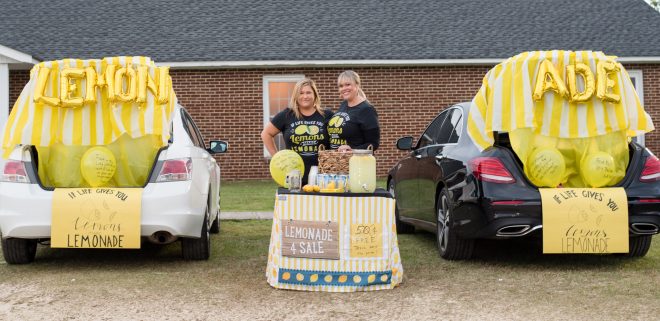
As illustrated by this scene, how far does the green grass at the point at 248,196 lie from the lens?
41.3 feet

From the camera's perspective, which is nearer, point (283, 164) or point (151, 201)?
point (151, 201)

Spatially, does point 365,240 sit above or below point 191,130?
below

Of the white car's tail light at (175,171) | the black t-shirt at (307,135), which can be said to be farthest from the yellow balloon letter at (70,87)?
the black t-shirt at (307,135)

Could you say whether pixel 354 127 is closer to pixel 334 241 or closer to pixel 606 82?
pixel 334 241

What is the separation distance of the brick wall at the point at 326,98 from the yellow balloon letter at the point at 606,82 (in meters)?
12.2

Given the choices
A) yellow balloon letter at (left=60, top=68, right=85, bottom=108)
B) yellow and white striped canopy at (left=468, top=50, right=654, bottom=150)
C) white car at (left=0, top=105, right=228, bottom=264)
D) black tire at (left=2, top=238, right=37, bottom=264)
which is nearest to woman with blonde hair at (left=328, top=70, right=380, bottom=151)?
yellow and white striped canopy at (left=468, top=50, right=654, bottom=150)

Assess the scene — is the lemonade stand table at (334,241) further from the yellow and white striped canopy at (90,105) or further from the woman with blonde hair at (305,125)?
the yellow and white striped canopy at (90,105)

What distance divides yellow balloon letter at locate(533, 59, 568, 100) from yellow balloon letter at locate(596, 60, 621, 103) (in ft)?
0.93

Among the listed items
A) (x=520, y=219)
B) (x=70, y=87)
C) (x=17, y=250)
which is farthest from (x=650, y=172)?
(x=17, y=250)

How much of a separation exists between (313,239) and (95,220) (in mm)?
1789

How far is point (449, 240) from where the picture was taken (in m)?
7.04

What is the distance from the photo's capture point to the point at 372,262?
5.85 meters

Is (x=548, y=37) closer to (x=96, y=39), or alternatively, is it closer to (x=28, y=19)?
(x=96, y=39)

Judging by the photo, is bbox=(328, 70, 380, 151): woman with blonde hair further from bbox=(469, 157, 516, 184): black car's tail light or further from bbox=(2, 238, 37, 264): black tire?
bbox=(2, 238, 37, 264): black tire
